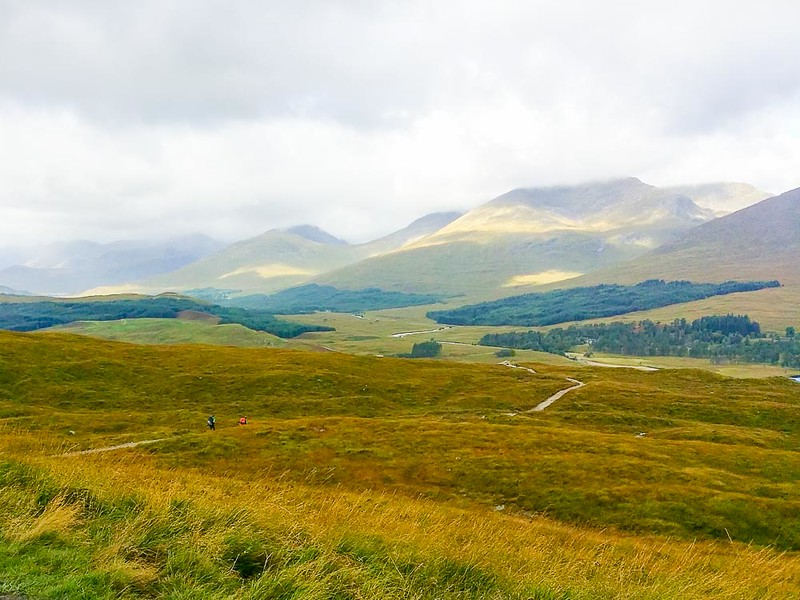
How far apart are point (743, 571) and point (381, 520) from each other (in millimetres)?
15181

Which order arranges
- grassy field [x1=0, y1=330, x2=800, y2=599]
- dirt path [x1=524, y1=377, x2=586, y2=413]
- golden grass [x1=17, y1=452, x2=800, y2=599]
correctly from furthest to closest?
dirt path [x1=524, y1=377, x2=586, y2=413] → golden grass [x1=17, y1=452, x2=800, y2=599] → grassy field [x1=0, y1=330, x2=800, y2=599]

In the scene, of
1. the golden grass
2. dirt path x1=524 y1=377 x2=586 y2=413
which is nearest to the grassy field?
the golden grass

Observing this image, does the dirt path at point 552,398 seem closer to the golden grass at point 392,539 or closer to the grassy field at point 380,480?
the grassy field at point 380,480

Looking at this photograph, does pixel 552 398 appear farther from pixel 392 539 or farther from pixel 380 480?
pixel 392 539

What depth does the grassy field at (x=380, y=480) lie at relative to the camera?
431 inches

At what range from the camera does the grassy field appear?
1095cm

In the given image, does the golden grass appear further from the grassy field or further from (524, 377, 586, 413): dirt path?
(524, 377, 586, 413): dirt path

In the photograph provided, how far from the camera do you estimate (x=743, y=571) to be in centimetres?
1977

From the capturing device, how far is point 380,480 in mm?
46438

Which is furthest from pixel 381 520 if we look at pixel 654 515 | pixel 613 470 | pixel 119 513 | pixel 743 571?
pixel 613 470

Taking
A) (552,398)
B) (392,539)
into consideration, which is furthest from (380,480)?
(552,398)

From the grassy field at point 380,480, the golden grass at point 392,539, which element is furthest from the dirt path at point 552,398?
the golden grass at point 392,539

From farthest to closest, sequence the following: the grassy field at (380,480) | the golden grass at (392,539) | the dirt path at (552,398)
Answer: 1. the dirt path at (552,398)
2. the golden grass at (392,539)
3. the grassy field at (380,480)

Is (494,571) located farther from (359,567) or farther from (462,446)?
(462,446)
